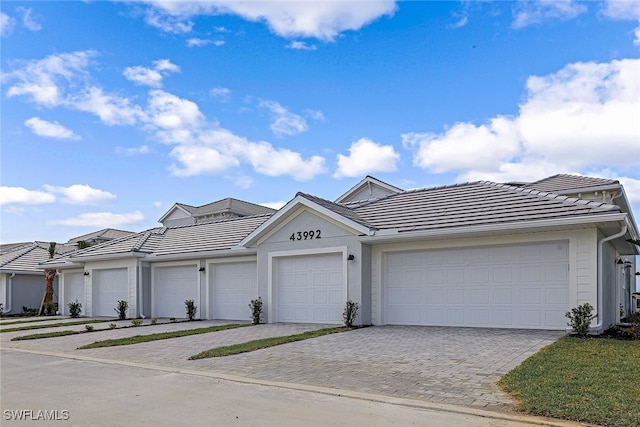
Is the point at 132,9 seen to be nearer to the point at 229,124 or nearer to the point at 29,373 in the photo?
the point at 229,124

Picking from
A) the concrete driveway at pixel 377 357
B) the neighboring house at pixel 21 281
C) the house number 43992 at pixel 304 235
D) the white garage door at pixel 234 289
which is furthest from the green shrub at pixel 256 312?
the neighboring house at pixel 21 281

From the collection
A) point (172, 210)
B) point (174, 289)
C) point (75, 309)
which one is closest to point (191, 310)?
point (174, 289)

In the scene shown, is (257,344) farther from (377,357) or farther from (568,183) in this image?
(568,183)

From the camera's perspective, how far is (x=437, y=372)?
8156 mm

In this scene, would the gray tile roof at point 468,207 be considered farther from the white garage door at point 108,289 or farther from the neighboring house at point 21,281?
the neighboring house at point 21,281

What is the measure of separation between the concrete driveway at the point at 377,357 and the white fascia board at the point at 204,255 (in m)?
4.17

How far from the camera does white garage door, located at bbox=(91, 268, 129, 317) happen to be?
22.4 m

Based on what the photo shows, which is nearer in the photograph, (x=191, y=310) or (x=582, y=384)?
(x=582, y=384)

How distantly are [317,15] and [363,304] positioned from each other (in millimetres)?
8144

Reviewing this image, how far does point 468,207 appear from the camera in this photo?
14656 mm

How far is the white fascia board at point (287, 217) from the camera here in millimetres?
15305

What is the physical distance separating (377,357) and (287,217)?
26.5 ft

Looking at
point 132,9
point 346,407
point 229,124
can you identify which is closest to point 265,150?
point 229,124

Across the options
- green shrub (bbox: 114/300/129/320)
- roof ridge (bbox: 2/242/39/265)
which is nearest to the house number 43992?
green shrub (bbox: 114/300/129/320)
